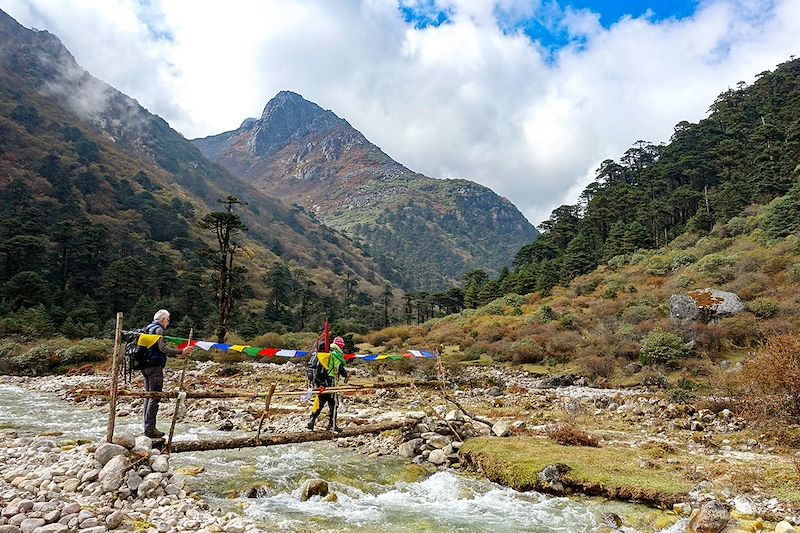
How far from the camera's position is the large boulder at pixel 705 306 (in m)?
23.0

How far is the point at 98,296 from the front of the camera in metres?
48.3

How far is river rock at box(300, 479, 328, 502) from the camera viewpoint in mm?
7968

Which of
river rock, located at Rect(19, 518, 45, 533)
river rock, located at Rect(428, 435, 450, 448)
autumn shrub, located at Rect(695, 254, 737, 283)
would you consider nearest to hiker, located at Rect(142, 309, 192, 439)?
river rock, located at Rect(19, 518, 45, 533)

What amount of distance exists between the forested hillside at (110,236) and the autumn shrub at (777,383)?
2781 centimetres

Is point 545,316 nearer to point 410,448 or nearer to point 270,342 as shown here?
point 270,342

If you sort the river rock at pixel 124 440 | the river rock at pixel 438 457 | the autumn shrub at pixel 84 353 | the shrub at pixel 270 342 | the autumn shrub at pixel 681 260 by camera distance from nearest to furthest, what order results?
the river rock at pixel 124 440
the river rock at pixel 438 457
the autumn shrub at pixel 84 353
the shrub at pixel 270 342
the autumn shrub at pixel 681 260

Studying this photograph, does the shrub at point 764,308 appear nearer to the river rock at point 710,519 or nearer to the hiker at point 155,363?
the river rock at point 710,519

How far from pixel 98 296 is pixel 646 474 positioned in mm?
54001

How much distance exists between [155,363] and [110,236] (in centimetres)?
6880

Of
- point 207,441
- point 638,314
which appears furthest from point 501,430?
point 638,314

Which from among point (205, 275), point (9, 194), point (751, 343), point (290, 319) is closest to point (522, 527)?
point (751, 343)

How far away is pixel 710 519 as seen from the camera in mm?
5832

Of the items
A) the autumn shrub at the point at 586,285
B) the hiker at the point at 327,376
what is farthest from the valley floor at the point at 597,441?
the autumn shrub at the point at 586,285

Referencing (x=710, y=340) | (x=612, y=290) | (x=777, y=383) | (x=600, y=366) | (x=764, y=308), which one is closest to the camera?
(x=777, y=383)
